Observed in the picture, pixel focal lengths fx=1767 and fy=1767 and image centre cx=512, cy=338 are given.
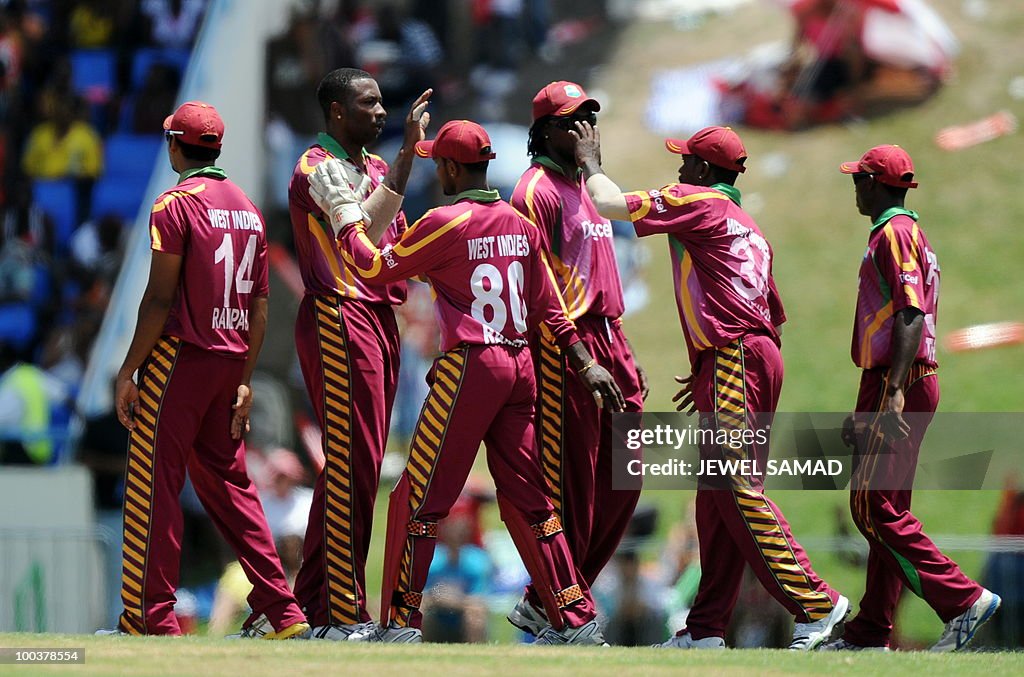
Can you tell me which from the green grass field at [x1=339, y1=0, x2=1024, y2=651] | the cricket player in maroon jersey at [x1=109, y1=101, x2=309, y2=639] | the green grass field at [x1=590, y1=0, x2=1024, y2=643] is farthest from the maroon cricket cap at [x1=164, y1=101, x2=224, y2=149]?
the green grass field at [x1=590, y1=0, x2=1024, y2=643]

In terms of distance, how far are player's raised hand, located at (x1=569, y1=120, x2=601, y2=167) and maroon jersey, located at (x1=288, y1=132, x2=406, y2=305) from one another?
865 millimetres

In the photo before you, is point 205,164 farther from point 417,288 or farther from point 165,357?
point 417,288

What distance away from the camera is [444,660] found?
250 inches

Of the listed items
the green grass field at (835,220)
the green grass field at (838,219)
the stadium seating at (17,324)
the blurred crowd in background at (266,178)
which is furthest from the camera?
the stadium seating at (17,324)

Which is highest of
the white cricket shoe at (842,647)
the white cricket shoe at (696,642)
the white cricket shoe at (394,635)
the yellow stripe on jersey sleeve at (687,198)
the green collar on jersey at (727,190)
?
the green collar on jersey at (727,190)

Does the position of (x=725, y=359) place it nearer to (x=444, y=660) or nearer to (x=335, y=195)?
(x=335, y=195)

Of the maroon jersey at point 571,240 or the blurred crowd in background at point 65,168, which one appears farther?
the blurred crowd in background at point 65,168

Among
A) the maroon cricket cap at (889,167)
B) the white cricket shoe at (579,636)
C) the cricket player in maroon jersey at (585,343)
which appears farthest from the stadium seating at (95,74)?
the white cricket shoe at (579,636)

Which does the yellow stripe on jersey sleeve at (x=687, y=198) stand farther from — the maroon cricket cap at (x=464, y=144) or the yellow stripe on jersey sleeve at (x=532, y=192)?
the maroon cricket cap at (x=464, y=144)

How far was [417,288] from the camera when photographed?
17.2 m

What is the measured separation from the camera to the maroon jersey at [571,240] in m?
7.85

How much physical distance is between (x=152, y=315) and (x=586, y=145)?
80.9 inches

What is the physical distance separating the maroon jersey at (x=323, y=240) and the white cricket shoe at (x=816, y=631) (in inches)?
89.1

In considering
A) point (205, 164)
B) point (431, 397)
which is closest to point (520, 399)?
point (431, 397)
